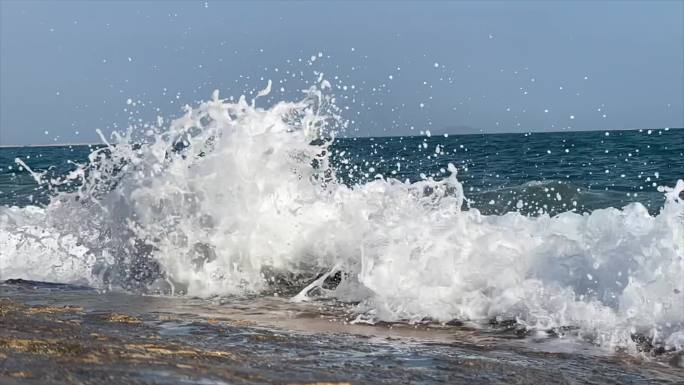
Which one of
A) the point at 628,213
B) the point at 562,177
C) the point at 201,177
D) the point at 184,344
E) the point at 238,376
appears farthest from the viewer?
the point at 562,177

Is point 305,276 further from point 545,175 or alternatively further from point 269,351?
point 545,175

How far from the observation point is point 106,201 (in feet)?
21.4

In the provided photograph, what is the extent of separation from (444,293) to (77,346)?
2570 millimetres

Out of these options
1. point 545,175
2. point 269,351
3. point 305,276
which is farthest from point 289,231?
point 545,175

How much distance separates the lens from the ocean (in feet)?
11.5

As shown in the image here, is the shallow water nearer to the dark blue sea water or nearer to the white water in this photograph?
the white water

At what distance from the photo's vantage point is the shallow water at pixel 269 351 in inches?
117

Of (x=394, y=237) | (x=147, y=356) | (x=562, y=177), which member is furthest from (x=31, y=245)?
(x=562, y=177)

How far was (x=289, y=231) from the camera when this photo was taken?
6.57 meters

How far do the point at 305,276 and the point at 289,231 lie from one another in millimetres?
418

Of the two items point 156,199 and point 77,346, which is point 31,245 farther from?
point 77,346

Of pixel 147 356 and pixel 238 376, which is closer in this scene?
pixel 238 376

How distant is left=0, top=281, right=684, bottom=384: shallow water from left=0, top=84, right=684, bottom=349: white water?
641mm

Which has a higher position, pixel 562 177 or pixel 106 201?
pixel 562 177
